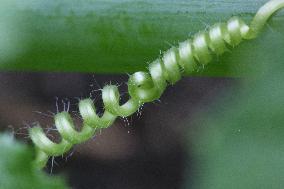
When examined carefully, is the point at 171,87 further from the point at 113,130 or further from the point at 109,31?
the point at 109,31

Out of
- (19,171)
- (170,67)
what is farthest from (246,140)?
(19,171)

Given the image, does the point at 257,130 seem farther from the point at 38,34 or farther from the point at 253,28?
the point at 38,34

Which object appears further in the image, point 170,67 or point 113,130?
point 113,130

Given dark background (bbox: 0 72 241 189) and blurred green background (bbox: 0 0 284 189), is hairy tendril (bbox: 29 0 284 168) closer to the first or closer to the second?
A: blurred green background (bbox: 0 0 284 189)

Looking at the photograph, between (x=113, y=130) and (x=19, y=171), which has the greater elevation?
(x=113, y=130)

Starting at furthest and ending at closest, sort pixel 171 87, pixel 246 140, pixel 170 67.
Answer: pixel 171 87 → pixel 246 140 → pixel 170 67

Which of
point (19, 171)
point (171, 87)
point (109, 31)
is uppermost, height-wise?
point (171, 87)

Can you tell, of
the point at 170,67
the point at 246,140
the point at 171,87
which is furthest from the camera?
the point at 171,87

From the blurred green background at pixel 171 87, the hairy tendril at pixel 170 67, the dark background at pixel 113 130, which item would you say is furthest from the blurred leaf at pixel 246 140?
the dark background at pixel 113 130
